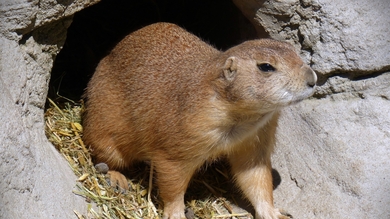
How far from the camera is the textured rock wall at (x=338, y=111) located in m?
4.81

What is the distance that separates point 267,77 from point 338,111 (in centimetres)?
136

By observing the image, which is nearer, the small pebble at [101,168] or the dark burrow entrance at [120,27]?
the small pebble at [101,168]

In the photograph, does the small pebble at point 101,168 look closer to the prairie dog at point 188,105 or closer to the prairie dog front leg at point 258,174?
the prairie dog at point 188,105

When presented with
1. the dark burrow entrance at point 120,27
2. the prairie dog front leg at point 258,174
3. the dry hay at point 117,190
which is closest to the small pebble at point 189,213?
the dry hay at point 117,190

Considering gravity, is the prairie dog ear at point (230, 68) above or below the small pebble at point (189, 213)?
above

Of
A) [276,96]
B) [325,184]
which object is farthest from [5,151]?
[325,184]

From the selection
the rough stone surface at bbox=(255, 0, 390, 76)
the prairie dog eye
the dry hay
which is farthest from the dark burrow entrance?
the prairie dog eye

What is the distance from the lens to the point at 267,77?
4.11 metres

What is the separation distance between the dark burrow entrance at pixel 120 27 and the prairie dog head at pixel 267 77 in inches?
69.4

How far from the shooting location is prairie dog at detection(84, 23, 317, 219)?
418 cm

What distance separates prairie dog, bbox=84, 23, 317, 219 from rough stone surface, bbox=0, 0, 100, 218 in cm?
68

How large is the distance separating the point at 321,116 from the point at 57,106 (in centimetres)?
278

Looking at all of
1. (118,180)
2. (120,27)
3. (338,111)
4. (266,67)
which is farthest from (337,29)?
(120,27)

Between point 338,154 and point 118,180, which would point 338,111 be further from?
point 118,180
